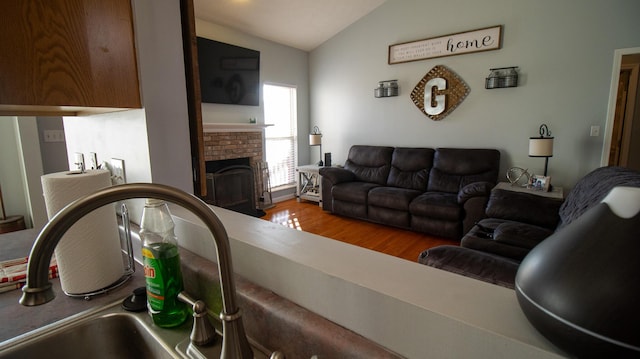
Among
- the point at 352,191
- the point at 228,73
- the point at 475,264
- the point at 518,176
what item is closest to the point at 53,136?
the point at 228,73

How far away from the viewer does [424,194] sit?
369 cm

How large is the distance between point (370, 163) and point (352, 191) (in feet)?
2.38

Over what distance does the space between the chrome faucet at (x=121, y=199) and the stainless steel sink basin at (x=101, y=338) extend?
203 millimetres

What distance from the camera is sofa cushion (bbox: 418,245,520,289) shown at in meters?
1.53

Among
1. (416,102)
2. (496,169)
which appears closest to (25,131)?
(416,102)

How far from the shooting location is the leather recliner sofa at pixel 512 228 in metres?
1.59

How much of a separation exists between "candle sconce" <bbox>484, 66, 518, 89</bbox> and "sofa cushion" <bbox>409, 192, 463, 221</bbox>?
55.0 inches

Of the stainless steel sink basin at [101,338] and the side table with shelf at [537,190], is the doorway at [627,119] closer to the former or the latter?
the side table with shelf at [537,190]

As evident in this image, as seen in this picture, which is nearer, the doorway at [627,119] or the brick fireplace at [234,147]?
the brick fireplace at [234,147]

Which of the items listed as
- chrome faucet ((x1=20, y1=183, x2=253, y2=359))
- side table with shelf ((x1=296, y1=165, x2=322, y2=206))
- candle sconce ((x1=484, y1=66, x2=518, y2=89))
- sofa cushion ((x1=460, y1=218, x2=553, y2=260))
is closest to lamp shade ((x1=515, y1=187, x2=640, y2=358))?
chrome faucet ((x1=20, y1=183, x2=253, y2=359))

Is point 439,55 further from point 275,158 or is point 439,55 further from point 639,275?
point 639,275

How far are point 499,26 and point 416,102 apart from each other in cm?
126

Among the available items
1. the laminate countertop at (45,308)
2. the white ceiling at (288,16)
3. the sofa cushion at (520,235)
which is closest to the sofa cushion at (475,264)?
the sofa cushion at (520,235)

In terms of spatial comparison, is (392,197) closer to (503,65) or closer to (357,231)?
(357,231)
